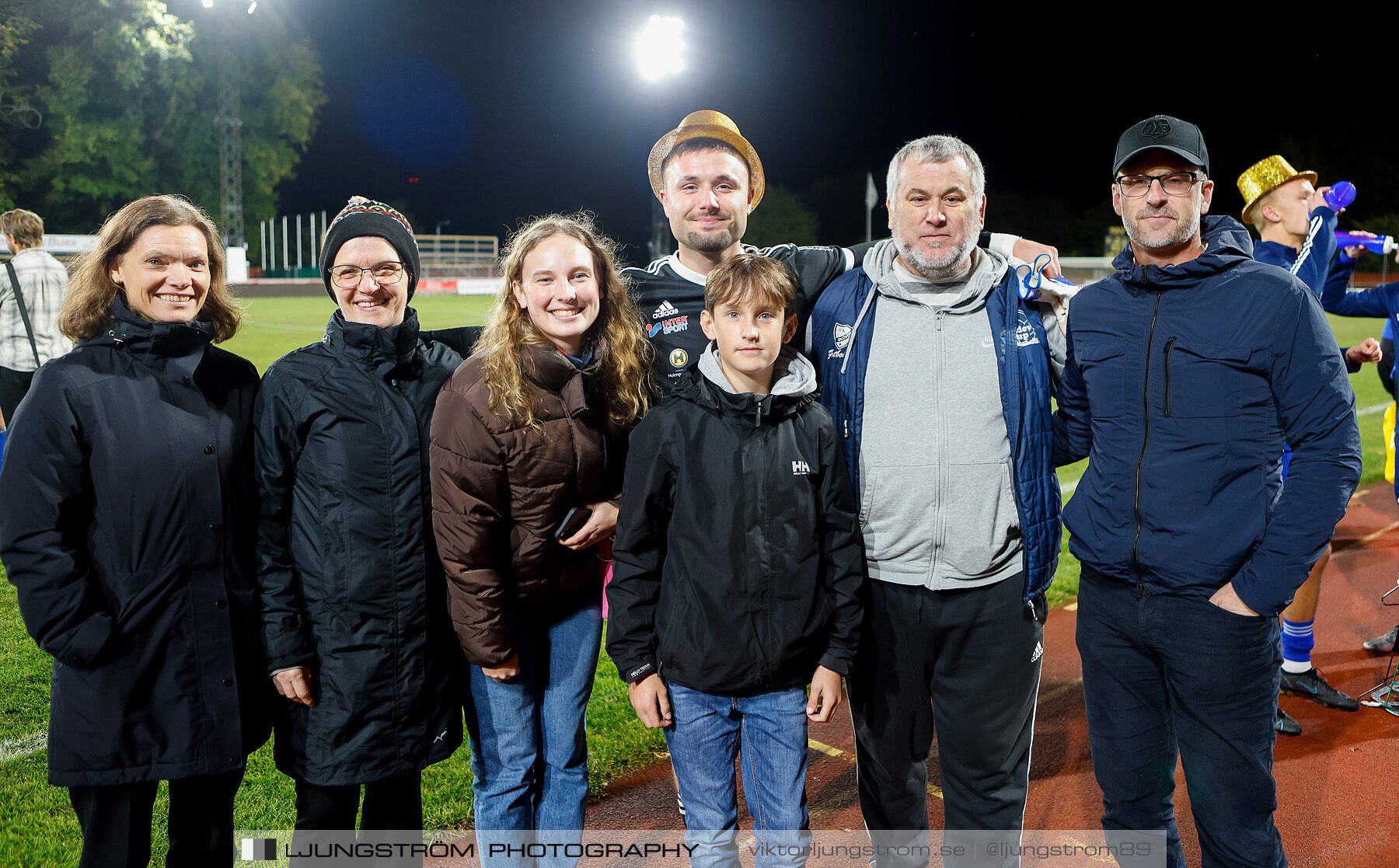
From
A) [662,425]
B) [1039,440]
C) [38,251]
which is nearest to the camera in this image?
[662,425]

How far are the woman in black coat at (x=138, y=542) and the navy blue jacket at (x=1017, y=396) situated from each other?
1.71 meters

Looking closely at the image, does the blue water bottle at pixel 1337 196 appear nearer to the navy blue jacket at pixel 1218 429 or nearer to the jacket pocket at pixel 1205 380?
the navy blue jacket at pixel 1218 429

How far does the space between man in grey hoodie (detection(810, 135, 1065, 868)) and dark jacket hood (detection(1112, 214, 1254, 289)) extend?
0.90 ft

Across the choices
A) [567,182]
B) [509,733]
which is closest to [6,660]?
[509,733]

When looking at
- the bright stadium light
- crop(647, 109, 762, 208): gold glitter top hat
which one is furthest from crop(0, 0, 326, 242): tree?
crop(647, 109, 762, 208): gold glitter top hat

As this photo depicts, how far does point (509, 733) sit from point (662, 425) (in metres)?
1.04

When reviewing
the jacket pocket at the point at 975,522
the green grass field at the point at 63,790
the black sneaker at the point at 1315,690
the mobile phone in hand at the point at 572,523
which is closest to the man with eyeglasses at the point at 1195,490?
the jacket pocket at the point at 975,522

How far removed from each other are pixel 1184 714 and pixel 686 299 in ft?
6.36

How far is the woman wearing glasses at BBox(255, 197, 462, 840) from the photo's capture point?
238 centimetres

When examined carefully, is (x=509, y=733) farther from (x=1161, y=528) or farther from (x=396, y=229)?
(x=1161, y=528)

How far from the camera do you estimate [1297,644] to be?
170 inches

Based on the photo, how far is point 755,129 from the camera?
71250 mm

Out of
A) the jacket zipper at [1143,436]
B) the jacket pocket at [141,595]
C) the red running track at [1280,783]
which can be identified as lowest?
the red running track at [1280,783]

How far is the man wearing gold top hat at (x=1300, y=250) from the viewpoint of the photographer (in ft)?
14.0
